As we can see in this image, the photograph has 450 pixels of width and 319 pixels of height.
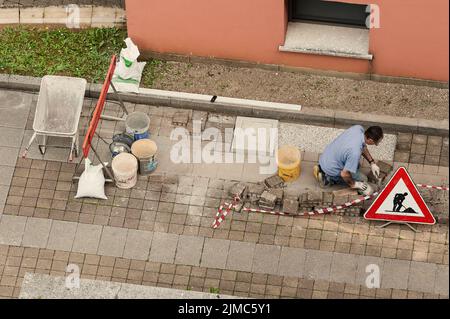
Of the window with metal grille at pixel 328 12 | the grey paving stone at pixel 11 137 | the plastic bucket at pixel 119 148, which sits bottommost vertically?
the grey paving stone at pixel 11 137

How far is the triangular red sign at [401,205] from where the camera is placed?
1616cm

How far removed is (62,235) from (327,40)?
5.20 metres

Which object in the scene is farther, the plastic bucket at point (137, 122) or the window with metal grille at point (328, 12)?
the window with metal grille at point (328, 12)

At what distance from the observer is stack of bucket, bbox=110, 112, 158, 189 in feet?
58.0

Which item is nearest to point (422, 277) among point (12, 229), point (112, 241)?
point (112, 241)

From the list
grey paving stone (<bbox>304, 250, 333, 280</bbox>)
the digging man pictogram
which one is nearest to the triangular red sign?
the digging man pictogram

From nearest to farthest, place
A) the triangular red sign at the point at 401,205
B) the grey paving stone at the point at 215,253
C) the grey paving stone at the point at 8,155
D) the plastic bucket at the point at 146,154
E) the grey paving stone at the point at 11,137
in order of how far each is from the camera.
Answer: the triangular red sign at the point at 401,205, the grey paving stone at the point at 215,253, the plastic bucket at the point at 146,154, the grey paving stone at the point at 8,155, the grey paving stone at the point at 11,137

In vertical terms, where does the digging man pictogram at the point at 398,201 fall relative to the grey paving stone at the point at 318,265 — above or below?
above

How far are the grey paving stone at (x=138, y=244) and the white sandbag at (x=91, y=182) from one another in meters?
0.79

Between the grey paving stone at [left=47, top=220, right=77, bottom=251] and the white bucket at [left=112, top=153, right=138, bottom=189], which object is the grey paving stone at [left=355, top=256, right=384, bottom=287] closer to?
the white bucket at [left=112, top=153, right=138, bottom=189]

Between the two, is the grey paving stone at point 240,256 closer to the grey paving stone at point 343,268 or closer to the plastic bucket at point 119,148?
the grey paving stone at point 343,268

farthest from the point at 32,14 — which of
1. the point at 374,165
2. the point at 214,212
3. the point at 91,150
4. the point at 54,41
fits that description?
the point at 374,165

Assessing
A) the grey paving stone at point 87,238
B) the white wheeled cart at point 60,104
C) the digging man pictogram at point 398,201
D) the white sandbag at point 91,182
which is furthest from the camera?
the white wheeled cart at point 60,104

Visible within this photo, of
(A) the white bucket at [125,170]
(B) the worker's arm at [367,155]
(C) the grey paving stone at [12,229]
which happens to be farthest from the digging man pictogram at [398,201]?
(C) the grey paving stone at [12,229]
